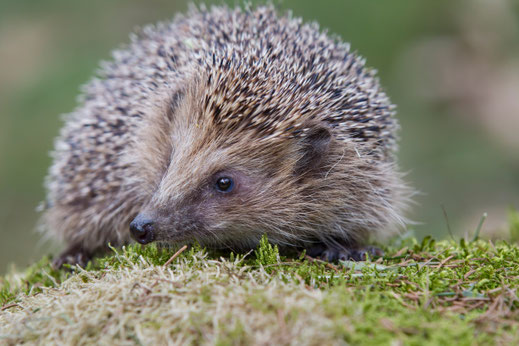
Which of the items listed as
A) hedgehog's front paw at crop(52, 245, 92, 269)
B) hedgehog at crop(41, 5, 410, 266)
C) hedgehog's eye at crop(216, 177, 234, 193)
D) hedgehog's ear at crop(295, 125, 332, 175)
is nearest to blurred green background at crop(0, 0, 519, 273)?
hedgehog's front paw at crop(52, 245, 92, 269)

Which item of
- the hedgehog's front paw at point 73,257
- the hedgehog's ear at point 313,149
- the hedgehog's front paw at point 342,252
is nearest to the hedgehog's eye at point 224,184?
the hedgehog's ear at point 313,149

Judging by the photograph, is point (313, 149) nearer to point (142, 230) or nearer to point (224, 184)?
point (224, 184)

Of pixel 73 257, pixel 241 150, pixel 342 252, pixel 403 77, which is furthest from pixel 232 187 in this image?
pixel 403 77

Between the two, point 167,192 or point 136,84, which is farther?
point 136,84

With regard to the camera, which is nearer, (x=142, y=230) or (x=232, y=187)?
(x=142, y=230)

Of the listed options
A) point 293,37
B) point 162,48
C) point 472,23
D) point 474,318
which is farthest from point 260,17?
point 472,23

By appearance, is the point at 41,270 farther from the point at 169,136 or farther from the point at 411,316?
the point at 411,316

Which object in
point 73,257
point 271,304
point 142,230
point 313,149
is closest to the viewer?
point 271,304

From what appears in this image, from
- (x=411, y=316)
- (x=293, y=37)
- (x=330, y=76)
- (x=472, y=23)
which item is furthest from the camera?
(x=472, y=23)
